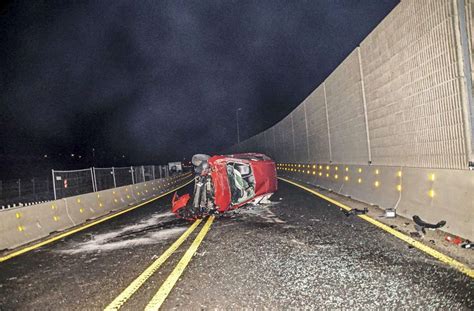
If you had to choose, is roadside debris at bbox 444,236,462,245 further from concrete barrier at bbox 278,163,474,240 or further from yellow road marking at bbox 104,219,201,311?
yellow road marking at bbox 104,219,201,311

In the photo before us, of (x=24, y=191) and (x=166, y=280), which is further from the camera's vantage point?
(x=24, y=191)

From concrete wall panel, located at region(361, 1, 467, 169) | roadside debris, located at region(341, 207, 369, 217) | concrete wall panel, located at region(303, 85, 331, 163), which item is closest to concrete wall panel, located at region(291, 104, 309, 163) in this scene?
concrete wall panel, located at region(303, 85, 331, 163)

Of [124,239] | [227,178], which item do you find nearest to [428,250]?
[124,239]

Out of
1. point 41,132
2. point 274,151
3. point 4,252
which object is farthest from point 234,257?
point 41,132

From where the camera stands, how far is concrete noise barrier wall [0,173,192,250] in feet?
28.3

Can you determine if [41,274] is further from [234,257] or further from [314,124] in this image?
[314,124]

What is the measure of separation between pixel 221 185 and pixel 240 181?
3.79 feet

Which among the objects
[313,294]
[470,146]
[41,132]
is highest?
[41,132]

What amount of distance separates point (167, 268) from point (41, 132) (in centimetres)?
7866

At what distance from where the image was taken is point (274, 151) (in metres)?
42.7

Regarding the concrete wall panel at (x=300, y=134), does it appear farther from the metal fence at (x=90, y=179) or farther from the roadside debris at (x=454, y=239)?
the roadside debris at (x=454, y=239)

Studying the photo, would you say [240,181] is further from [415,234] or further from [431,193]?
[415,234]

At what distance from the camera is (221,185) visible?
10.6m

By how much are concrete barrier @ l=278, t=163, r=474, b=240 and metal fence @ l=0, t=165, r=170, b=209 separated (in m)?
10.4
